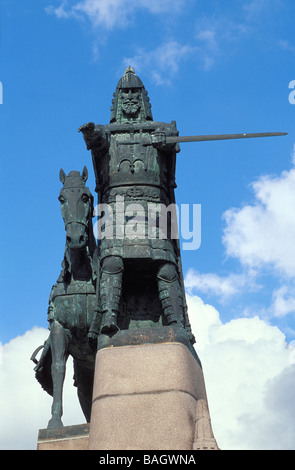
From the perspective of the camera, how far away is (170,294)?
1190 centimetres

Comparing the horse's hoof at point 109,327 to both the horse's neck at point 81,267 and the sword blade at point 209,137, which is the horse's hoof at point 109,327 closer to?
the horse's neck at point 81,267

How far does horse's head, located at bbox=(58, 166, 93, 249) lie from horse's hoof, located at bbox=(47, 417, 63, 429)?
8.03 feet

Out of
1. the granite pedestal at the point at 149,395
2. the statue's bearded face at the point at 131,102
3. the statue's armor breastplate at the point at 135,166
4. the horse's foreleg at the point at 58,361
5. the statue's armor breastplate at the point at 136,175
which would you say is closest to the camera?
the granite pedestal at the point at 149,395

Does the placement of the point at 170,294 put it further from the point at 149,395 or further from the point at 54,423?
the point at 54,423

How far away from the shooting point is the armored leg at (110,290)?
37.9ft

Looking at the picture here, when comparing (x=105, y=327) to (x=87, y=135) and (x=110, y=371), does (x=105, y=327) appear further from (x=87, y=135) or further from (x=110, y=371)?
(x=87, y=135)

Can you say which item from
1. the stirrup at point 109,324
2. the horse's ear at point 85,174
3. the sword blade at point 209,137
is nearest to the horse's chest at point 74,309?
the stirrup at point 109,324

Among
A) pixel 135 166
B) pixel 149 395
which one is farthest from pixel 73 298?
pixel 149 395

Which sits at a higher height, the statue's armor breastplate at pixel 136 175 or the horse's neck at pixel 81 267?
the statue's armor breastplate at pixel 136 175

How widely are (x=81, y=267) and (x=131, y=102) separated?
2938 mm

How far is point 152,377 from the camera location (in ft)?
35.3

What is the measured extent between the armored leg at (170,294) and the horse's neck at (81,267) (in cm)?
115

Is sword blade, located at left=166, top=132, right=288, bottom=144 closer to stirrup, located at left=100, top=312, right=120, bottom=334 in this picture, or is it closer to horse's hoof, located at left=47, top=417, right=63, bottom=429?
stirrup, located at left=100, top=312, right=120, bottom=334
